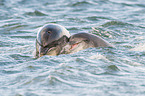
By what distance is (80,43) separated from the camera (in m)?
7.39

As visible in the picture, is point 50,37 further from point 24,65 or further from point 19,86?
point 19,86

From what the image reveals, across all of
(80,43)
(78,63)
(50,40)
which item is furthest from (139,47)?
(50,40)

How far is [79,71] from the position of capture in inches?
233

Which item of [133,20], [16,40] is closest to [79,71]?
[16,40]

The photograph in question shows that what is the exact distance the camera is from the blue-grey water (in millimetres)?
5145

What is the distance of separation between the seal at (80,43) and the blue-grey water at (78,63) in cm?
14

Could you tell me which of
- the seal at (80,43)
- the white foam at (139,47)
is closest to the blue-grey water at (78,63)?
the white foam at (139,47)

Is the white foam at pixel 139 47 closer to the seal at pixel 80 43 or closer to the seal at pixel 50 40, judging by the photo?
the seal at pixel 80 43

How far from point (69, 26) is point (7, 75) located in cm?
645

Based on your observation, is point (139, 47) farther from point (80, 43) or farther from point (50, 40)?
point (50, 40)

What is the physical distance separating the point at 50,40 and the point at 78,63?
35.8 inches

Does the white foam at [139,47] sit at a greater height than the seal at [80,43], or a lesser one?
lesser

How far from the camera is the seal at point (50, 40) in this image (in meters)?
6.88

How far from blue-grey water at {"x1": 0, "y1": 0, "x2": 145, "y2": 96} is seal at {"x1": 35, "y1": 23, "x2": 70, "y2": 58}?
19 cm
